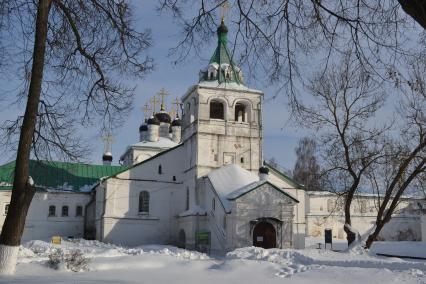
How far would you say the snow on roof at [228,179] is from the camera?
2687 centimetres

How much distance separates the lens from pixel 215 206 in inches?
1073

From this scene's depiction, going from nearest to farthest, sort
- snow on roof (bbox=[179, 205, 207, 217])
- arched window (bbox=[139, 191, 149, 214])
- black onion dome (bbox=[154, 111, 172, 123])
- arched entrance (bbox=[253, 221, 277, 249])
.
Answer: arched entrance (bbox=[253, 221, 277, 249]) → snow on roof (bbox=[179, 205, 207, 217]) → arched window (bbox=[139, 191, 149, 214]) → black onion dome (bbox=[154, 111, 172, 123])

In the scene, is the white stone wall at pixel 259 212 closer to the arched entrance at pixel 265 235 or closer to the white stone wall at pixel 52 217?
the arched entrance at pixel 265 235

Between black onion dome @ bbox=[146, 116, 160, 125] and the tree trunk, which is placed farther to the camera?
black onion dome @ bbox=[146, 116, 160, 125]

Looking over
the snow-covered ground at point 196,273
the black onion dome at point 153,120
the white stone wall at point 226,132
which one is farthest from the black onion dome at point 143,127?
the snow-covered ground at point 196,273

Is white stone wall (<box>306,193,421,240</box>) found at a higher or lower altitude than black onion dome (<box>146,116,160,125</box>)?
lower

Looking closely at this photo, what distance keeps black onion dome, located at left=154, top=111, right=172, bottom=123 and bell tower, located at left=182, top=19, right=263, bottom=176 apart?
15.8 metres

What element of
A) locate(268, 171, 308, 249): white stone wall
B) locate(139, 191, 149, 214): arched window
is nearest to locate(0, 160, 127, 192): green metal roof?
locate(139, 191, 149, 214): arched window

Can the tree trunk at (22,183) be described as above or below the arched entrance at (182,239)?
above

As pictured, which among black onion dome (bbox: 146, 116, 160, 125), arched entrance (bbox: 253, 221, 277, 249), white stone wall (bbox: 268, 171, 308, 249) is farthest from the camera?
black onion dome (bbox: 146, 116, 160, 125)

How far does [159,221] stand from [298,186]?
932 cm

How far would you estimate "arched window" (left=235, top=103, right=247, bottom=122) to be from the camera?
3206 centimetres

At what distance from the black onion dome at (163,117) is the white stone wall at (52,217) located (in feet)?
43.4

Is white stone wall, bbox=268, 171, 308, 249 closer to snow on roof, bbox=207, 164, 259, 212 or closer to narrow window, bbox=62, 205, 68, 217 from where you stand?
snow on roof, bbox=207, 164, 259, 212
